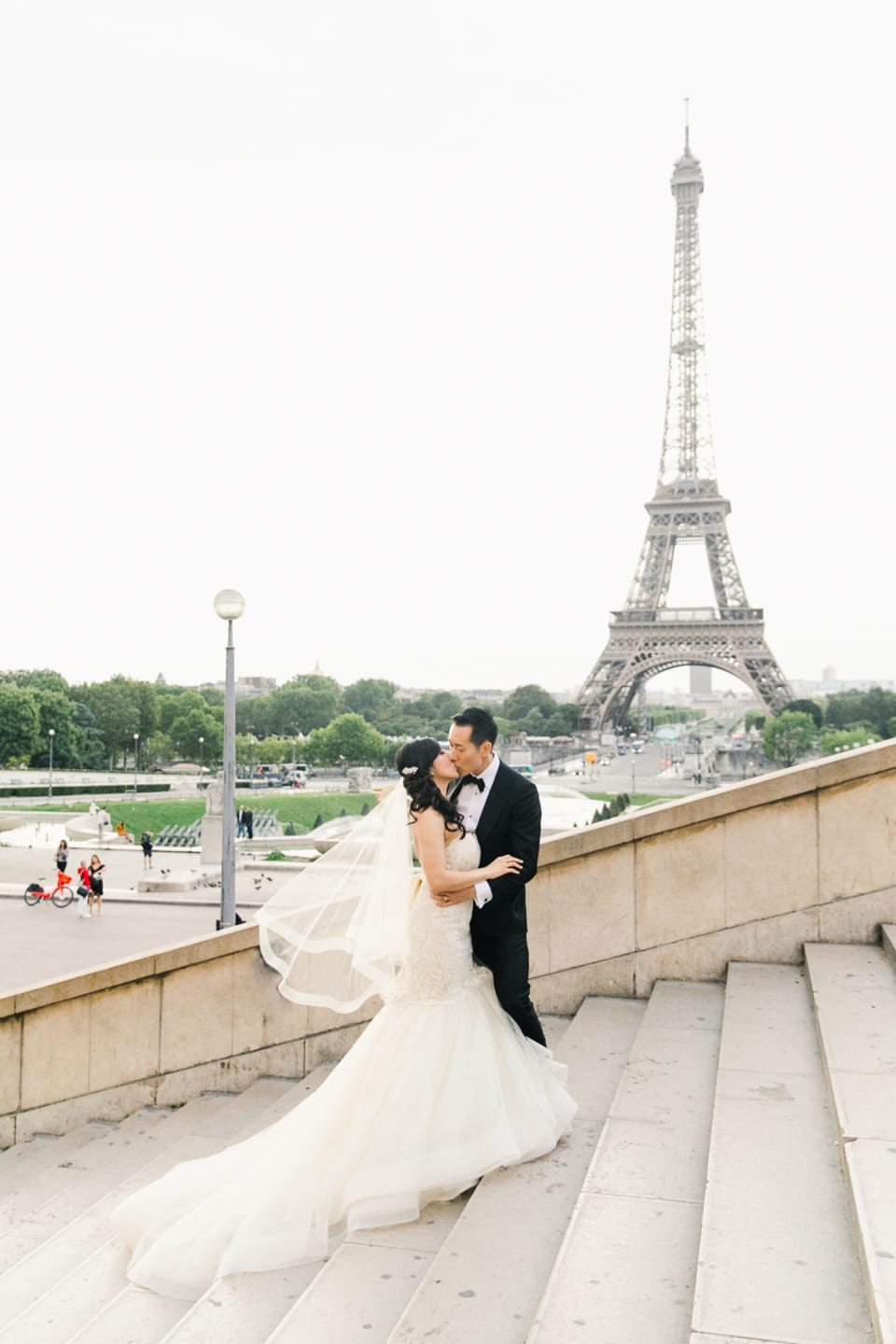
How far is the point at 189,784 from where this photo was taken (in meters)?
60.1

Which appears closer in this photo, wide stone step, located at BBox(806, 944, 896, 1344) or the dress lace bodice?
wide stone step, located at BBox(806, 944, 896, 1344)

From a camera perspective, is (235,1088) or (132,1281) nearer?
(132,1281)

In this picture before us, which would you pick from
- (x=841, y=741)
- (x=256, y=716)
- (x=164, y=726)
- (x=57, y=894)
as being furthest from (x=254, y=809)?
(x=256, y=716)

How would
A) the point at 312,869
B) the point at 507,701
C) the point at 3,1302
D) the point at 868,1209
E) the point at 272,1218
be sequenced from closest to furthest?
the point at 868,1209, the point at 272,1218, the point at 3,1302, the point at 312,869, the point at 507,701

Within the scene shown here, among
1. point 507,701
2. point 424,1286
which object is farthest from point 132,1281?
point 507,701

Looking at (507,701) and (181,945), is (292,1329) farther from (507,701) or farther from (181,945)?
(507,701)

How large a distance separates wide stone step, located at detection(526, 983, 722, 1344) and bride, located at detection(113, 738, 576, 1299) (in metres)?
0.34

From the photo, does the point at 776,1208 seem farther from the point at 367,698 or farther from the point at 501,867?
the point at 367,698

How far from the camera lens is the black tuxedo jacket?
403 cm

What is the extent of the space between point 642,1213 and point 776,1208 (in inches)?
16.5

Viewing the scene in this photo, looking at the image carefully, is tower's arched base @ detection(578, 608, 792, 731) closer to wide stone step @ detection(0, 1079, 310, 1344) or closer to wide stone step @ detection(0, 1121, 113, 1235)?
wide stone step @ detection(0, 1121, 113, 1235)

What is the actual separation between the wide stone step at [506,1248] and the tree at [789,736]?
217 ft

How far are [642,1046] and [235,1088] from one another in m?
2.65

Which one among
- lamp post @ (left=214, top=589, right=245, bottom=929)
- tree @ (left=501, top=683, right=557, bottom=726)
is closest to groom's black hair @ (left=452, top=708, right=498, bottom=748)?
lamp post @ (left=214, top=589, right=245, bottom=929)
